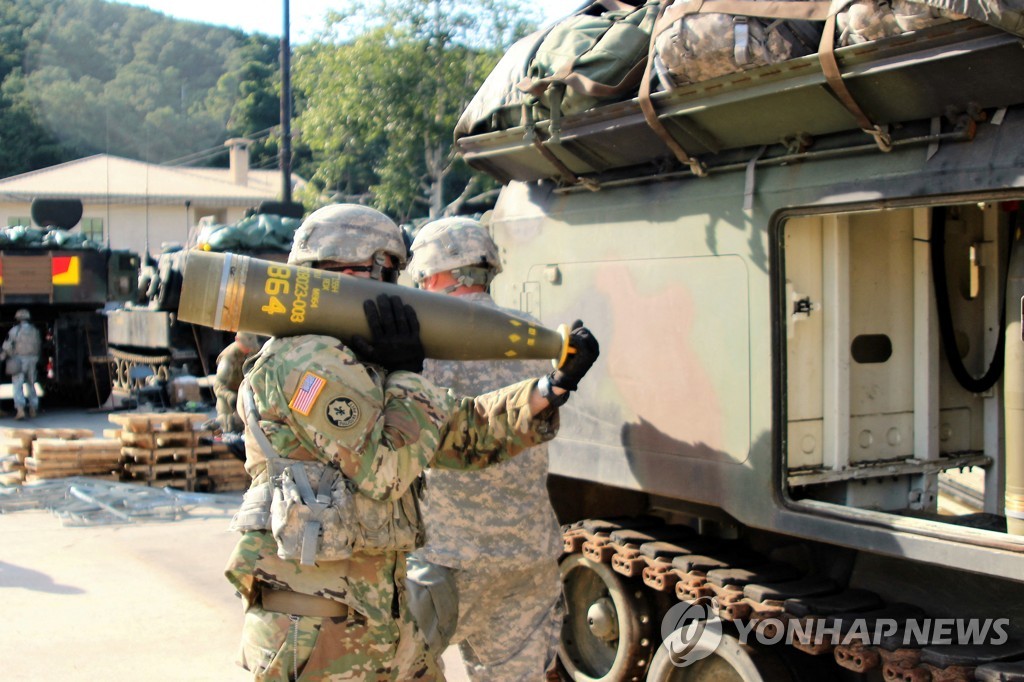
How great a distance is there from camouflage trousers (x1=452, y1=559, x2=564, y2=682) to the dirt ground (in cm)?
162

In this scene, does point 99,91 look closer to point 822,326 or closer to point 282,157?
point 282,157

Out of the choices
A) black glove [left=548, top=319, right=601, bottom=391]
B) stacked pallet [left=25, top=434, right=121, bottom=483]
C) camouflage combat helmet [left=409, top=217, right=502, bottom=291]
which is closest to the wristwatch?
black glove [left=548, top=319, right=601, bottom=391]

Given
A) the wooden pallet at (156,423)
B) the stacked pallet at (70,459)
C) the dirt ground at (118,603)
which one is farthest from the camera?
the wooden pallet at (156,423)

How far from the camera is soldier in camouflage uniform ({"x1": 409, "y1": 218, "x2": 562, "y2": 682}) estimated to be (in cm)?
392

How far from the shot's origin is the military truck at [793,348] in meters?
3.19

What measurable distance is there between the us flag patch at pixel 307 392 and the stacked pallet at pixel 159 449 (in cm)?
742

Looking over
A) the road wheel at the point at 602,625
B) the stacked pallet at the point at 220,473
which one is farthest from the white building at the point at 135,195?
the road wheel at the point at 602,625

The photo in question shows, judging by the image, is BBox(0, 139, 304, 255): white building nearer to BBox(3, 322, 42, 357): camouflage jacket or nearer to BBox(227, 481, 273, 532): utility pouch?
BBox(3, 322, 42, 357): camouflage jacket

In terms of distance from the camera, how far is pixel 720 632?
3.99 meters

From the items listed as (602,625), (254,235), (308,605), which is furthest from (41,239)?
(308,605)

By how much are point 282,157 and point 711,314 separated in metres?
18.7

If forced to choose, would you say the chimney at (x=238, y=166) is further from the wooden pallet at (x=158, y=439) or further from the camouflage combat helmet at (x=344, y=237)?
the camouflage combat helmet at (x=344, y=237)

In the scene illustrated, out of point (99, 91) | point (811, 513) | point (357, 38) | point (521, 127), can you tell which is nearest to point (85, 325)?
point (357, 38)

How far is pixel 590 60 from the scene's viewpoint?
158 inches
